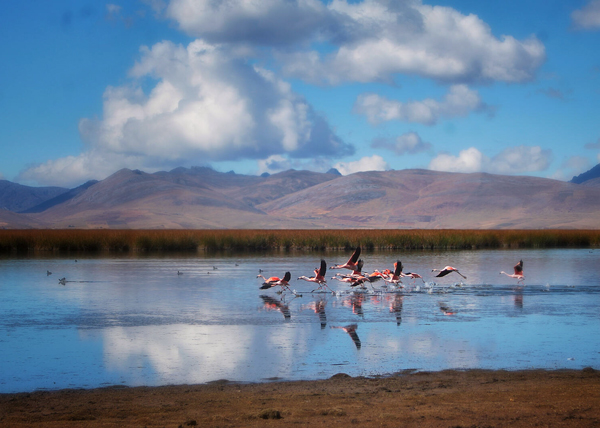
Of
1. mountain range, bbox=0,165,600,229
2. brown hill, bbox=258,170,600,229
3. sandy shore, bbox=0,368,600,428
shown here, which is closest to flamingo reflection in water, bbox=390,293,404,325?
sandy shore, bbox=0,368,600,428

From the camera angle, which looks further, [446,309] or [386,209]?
[386,209]

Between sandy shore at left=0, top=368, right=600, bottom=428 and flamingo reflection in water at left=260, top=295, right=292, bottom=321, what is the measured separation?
18.2 feet

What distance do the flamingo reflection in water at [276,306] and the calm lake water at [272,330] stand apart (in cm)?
2

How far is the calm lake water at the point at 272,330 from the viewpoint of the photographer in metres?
8.66

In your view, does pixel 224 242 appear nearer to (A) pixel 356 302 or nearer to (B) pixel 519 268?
(B) pixel 519 268

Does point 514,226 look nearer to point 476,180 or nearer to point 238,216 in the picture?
point 476,180

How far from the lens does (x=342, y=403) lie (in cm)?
678

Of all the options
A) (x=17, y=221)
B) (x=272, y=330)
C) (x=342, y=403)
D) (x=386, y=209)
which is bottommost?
(x=342, y=403)

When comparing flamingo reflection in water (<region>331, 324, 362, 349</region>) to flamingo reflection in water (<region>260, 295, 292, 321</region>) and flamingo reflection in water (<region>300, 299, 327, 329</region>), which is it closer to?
flamingo reflection in water (<region>300, 299, 327, 329</region>)

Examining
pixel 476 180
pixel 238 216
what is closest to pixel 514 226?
pixel 476 180

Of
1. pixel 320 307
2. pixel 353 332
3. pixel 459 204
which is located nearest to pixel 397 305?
pixel 320 307

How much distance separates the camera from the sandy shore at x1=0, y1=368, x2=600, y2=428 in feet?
20.2

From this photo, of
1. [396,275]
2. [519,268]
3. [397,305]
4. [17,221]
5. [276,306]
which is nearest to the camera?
[276,306]

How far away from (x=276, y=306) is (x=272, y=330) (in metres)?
3.41
